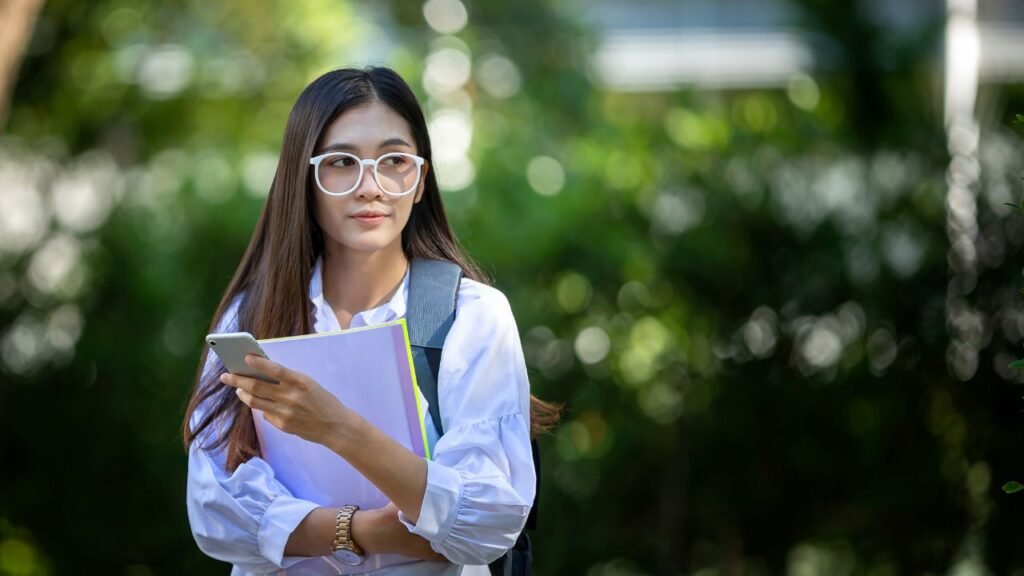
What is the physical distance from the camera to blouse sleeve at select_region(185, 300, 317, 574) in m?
2.25

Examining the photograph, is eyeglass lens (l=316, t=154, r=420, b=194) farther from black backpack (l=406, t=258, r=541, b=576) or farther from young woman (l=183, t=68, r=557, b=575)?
black backpack (l=406, t=258, r=541, b=576)

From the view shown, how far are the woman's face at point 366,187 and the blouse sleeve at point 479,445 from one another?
194mm

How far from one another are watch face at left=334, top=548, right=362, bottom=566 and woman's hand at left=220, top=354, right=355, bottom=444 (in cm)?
25

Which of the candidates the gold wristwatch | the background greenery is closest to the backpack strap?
the gold wristwatch

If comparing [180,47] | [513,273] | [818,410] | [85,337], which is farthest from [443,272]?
[180,47]

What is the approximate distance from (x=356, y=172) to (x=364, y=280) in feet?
0.75

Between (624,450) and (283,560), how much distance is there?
3.41 meters

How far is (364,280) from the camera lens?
2477mm

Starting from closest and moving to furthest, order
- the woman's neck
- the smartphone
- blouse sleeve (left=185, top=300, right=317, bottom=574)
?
the smartphone → blouse sleeve (left=185, top=300, right=317, bottom=574) → the woman's neck

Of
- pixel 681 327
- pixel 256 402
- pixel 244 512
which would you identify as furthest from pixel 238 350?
pixel 681 327

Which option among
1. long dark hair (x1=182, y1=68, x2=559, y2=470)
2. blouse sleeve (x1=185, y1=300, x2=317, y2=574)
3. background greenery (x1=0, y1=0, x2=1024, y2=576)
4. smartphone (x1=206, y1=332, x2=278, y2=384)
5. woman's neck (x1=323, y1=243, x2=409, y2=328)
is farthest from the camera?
background greenery (x1=0, y1=0, x2=1024, y2=576)

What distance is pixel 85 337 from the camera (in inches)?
231

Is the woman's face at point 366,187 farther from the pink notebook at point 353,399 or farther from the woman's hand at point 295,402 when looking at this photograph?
the woman's hand at point 295,402

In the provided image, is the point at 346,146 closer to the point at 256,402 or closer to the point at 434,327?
the point at 434,327
